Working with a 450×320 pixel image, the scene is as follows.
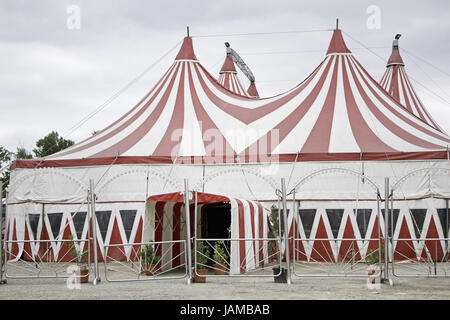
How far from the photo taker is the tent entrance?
48.2 feet

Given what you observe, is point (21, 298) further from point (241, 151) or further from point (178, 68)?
point (178, 68)

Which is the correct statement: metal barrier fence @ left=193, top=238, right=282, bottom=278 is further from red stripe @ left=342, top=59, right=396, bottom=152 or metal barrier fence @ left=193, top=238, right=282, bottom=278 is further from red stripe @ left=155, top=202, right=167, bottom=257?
red stripe @ left=342, top=59, right=396, bottom=152

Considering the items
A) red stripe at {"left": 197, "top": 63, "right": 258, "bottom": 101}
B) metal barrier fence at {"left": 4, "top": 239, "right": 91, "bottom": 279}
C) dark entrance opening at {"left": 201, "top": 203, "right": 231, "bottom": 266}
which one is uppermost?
red stripe at {"left": 197, "top": 63, "right": 258, "bottom": 101}

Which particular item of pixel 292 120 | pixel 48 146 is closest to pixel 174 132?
pixel 292 120

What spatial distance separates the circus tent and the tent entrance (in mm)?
1015

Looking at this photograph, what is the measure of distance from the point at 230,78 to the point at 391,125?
32.7ft

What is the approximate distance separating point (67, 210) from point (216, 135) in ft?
12.1

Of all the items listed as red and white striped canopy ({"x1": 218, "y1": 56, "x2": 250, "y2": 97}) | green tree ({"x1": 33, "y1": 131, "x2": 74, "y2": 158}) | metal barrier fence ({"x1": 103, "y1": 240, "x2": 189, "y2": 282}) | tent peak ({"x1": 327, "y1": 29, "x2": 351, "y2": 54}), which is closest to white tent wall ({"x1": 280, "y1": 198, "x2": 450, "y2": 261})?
metal barrier fence ({"x1": 103, "y1": 240, "x2": 189, "y2": 282})

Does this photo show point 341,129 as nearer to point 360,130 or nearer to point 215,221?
point 360,130

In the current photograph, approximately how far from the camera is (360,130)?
14148 millimetres

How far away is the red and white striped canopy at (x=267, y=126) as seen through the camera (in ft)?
45.4

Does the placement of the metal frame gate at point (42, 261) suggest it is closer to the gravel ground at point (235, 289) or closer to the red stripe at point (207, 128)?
the gravel ground at point (235, 289)
